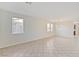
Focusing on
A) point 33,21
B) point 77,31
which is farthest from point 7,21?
point 77,31

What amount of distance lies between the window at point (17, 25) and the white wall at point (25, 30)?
0.24m

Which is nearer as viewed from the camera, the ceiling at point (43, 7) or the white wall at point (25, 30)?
the ceiling at point (43, 7)

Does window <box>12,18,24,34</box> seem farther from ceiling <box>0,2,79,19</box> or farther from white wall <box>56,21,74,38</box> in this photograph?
white wall <box>56,21,74,38</box>

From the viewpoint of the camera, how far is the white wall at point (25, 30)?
5.61 meters

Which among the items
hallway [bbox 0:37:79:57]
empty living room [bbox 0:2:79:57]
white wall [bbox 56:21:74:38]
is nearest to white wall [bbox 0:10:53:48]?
empty living room [bbox 0:2:79:57]

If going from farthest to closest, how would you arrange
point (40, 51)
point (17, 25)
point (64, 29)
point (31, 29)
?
1. point (64, 29)
2. point (31, 29)
3. point (17, 25)
4. point (40, 51)

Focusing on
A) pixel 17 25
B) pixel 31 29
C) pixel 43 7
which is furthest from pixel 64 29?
pixel 43 7

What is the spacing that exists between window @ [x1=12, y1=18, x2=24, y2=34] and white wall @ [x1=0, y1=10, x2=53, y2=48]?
24cm

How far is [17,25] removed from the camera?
22.9 ft

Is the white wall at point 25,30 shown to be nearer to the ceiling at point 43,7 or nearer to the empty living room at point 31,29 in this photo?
the empty living room at point 31,29

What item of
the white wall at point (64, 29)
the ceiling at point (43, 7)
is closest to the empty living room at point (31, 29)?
the ceiling at point (43, 7)

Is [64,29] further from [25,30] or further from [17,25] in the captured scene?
[17,25]

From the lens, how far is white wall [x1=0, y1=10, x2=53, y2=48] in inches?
221

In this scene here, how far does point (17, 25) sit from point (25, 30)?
28.2 inches
